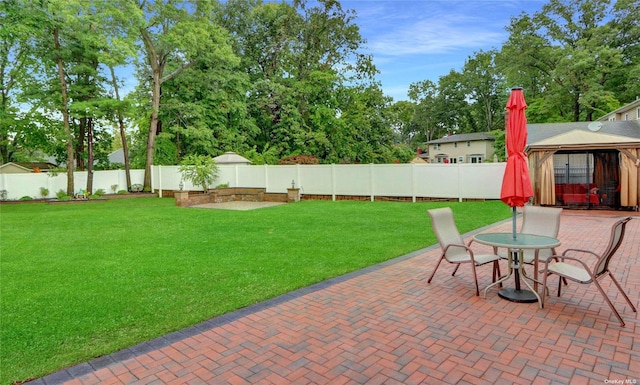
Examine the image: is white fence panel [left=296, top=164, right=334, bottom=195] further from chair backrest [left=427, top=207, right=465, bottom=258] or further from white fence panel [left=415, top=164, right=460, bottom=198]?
chair backrest [left=427, top=207, right=465, bottom=258]

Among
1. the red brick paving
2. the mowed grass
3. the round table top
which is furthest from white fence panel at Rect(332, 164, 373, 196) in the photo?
the red brick paving

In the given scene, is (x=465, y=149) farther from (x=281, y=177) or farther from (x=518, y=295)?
(x=518, y=295)

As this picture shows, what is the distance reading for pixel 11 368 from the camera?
3.01 meters

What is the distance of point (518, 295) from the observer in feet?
14.6

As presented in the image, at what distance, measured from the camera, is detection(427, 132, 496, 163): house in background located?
4100 centimetres

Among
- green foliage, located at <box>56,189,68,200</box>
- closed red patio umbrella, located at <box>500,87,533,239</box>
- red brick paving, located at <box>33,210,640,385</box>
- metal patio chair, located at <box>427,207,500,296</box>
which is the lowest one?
red brick paving, located at <box>33,210,640,385</box>

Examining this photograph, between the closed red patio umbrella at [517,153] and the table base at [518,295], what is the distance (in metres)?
0.88

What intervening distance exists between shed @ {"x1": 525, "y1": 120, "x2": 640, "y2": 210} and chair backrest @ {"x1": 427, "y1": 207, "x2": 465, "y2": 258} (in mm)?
9321

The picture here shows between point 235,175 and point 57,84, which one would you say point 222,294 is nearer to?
point 235,175

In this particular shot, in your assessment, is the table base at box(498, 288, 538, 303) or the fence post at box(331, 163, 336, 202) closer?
the table base at box(498, 288, 538, 303)

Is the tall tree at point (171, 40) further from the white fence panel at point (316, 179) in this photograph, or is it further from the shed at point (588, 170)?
the shed at point (588, 170)

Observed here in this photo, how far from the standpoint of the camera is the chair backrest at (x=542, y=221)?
5207mm

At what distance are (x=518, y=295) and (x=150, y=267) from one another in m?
5.43

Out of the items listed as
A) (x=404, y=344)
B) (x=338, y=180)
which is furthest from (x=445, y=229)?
(x=338, y=180)
